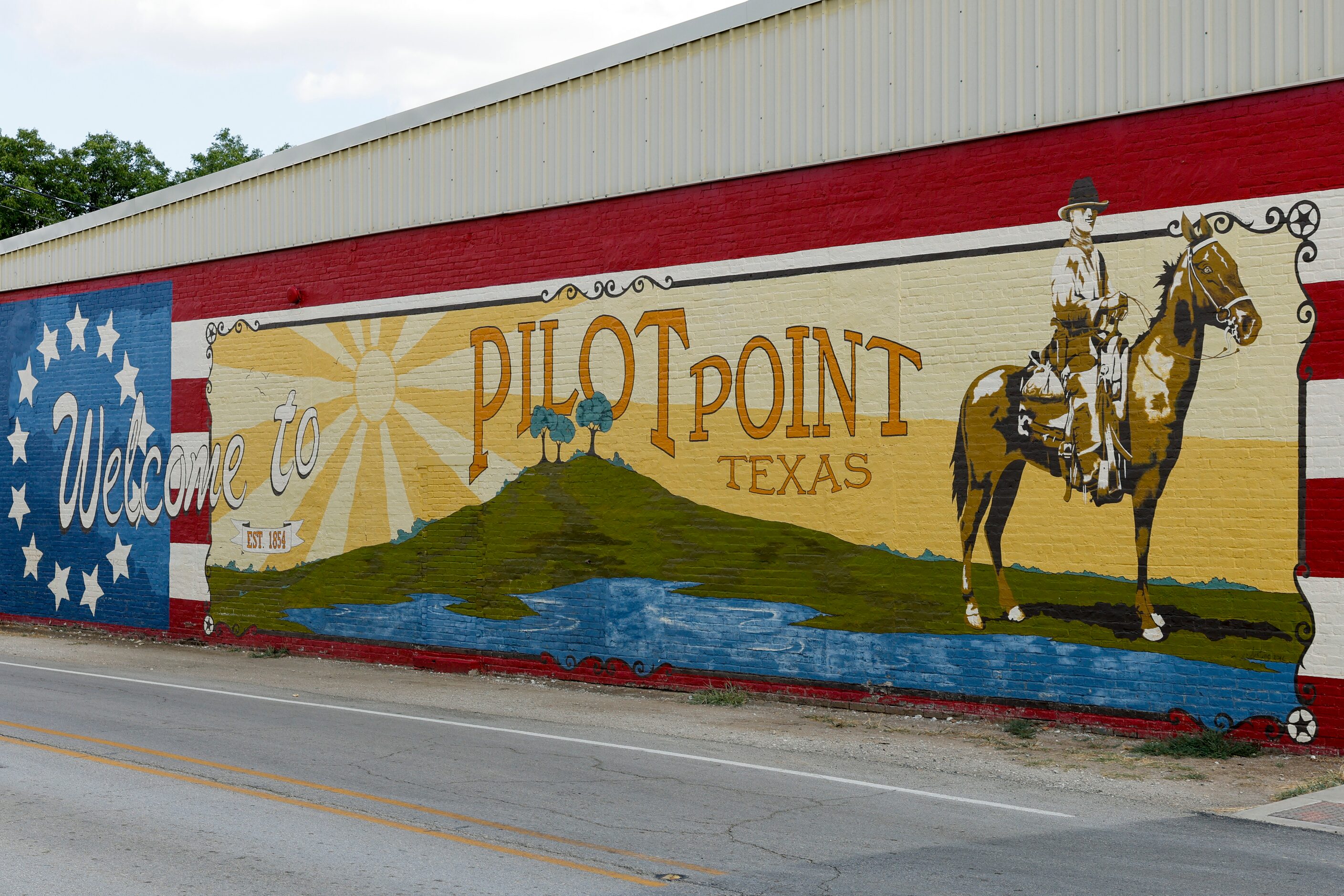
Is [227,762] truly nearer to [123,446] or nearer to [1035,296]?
[1035,296]

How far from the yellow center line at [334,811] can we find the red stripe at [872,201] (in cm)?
853

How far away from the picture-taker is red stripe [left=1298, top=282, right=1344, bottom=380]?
36.3ft

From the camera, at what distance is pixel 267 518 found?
19.7 metres

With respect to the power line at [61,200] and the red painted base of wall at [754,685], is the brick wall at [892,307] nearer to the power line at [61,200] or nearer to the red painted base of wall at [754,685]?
the red painted base of wall at [754,685]

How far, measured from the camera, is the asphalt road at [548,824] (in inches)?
269

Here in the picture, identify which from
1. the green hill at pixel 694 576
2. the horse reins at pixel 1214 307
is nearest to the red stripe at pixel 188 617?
the green hill at pixel 694 576

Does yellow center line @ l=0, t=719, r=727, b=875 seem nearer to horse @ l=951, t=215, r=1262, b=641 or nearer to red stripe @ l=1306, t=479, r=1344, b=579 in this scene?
horse @ l=951, t=215, r=1262, b=641

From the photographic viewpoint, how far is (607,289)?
52.3 ft

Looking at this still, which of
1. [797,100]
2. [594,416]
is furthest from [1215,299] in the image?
[594,416]

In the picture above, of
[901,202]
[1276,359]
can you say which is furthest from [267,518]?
[1276,359]

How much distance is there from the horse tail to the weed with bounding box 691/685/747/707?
11.1ft

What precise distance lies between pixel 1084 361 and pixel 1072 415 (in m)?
0.56

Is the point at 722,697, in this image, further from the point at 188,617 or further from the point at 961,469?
the point at 188,617

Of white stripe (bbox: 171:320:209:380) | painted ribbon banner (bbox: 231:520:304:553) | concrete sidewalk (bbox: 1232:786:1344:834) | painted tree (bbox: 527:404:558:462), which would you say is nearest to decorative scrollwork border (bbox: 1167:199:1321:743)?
concrete sidewalk (bbox: 1232:786:1344:834)
